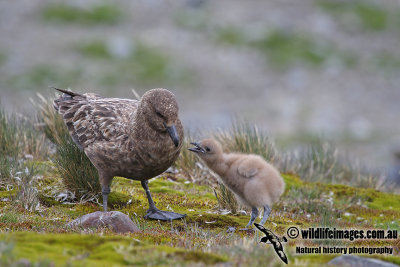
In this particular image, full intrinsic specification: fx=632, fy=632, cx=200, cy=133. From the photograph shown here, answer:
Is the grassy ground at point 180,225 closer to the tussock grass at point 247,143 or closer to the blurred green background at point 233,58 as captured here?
the tussock grass at point 247,143

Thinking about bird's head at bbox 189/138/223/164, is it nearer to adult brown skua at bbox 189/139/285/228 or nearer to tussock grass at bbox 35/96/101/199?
adult brown skua at bbox 189/139/285/228

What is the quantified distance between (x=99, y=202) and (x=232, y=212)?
1740mm

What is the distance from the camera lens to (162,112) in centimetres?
711

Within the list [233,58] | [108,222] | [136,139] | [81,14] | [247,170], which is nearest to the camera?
[108,222]

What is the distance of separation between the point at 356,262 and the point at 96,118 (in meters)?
4.02

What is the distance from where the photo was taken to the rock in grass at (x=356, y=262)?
5.08 metres

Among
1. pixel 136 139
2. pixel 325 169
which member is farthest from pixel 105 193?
pixel 325 169

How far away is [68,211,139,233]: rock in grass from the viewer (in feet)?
21.1

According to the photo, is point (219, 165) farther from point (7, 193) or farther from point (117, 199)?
point (7, 193)

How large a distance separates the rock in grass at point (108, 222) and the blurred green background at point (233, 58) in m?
14.9

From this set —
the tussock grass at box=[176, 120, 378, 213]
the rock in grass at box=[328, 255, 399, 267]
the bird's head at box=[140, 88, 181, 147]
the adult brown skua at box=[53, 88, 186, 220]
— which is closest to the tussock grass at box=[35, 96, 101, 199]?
the adult brown skua at box=[53, 88, 186, 220]

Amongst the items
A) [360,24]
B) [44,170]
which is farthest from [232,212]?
[360,24]

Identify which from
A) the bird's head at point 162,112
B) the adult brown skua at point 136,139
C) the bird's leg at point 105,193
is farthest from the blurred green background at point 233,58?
the bird's head at point 162,112

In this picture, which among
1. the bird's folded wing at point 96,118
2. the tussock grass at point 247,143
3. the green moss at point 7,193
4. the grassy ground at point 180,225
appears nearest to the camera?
the grassy ground at point 180,225
